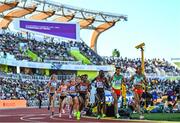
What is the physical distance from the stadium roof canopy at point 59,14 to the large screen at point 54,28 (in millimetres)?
3195

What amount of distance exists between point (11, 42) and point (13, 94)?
47.2ft

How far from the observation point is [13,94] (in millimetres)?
51156

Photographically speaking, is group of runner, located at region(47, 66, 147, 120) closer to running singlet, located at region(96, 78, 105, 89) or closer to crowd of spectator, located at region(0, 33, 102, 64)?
running singlet, located at region(96, 78, 105, 89)

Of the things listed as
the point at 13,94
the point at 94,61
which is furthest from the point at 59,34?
the point at 13,94

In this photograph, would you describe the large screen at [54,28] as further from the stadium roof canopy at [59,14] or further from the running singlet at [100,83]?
the running singlet at [100,83]

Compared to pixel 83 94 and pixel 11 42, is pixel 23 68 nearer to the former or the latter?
pixel 11 42

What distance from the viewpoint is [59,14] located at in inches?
3002

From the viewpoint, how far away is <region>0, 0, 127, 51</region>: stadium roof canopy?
6925cm

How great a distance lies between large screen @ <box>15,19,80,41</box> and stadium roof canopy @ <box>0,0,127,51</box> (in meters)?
3.19

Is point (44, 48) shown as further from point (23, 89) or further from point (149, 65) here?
point (149, 65)

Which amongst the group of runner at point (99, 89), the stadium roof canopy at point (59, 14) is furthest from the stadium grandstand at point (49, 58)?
the group of runner at point (99, 89)

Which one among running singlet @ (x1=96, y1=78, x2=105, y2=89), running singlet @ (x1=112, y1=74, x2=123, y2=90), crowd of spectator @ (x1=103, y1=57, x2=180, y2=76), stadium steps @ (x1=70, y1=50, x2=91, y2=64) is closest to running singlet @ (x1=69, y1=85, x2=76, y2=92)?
running singlet @ (x1=96, y1=78, x2=105, y2=89)

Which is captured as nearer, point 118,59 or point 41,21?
point 41,21

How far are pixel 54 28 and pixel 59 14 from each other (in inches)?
267
